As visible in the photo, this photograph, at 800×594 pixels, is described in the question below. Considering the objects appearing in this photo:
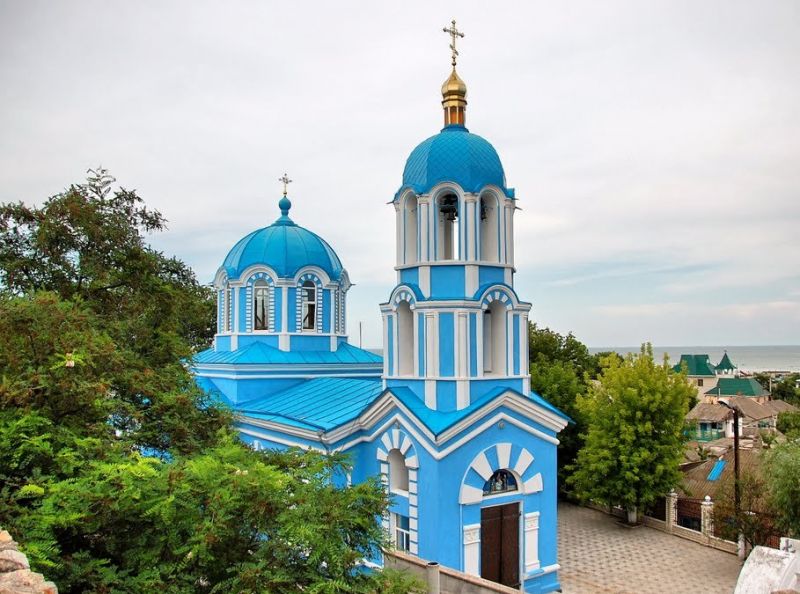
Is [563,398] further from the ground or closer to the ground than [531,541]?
further from the ground

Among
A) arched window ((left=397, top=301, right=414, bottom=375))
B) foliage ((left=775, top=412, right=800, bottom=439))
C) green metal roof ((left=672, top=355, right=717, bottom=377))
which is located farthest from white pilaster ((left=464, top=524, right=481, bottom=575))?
green metal roof ((left=672, top=355, right=717, bottom=377))

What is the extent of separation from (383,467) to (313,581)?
774cm

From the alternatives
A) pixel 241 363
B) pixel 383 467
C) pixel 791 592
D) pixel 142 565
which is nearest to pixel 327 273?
pixel 241 363

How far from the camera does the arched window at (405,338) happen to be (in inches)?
582

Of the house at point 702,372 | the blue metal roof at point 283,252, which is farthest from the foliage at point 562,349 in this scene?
the house at point 702,372

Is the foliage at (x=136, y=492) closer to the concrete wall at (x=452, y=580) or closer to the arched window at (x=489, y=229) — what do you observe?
the concrete wall at (x=452, y=580)

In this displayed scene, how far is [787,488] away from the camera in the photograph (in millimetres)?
14727

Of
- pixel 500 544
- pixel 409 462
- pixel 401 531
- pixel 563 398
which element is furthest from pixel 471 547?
pixel 563 398

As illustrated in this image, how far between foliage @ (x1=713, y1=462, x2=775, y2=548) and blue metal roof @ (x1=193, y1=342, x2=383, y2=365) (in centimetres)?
1096

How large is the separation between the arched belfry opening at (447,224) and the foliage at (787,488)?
8.86 metres

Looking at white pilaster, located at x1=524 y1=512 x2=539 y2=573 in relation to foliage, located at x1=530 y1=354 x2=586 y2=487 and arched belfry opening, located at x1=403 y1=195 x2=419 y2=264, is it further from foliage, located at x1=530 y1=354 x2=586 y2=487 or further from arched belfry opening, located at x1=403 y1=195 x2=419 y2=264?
foliage, located at x1=530 y1=354 x2=586 y2=487

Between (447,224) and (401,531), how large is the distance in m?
6.89

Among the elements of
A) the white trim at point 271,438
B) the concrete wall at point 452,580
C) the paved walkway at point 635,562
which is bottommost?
the paved walkway at point 635,562

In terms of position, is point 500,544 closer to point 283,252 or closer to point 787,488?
point 787,488
